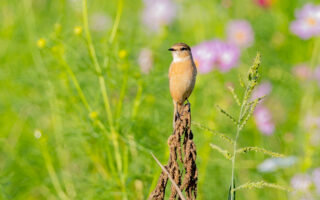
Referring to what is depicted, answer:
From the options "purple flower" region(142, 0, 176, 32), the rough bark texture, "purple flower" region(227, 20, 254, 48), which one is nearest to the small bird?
the rough bark texture

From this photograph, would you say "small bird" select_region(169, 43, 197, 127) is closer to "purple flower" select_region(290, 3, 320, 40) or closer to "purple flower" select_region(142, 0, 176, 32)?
"purple flower" select_region(290, 3, 320, 40)

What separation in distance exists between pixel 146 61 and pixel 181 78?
1.23 m

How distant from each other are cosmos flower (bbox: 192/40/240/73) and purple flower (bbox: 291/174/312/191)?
0.82 meters

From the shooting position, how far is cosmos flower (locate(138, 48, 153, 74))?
2.99 meters

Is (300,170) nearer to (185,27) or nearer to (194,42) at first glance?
(194,42)

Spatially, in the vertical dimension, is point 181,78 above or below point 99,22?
below

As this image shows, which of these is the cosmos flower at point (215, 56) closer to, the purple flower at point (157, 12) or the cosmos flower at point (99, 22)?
the purple flower at point (157, 12)

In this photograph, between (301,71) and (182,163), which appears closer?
(182,163)

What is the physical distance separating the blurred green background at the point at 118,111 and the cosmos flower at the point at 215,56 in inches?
3.0

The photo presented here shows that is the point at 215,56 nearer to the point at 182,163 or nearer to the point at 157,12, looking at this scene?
the point at 182,163

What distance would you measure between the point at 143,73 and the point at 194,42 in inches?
70.1

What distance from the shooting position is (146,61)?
9.89 ft

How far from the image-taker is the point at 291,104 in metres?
4.22

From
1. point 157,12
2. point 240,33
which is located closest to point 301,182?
point 240,33
